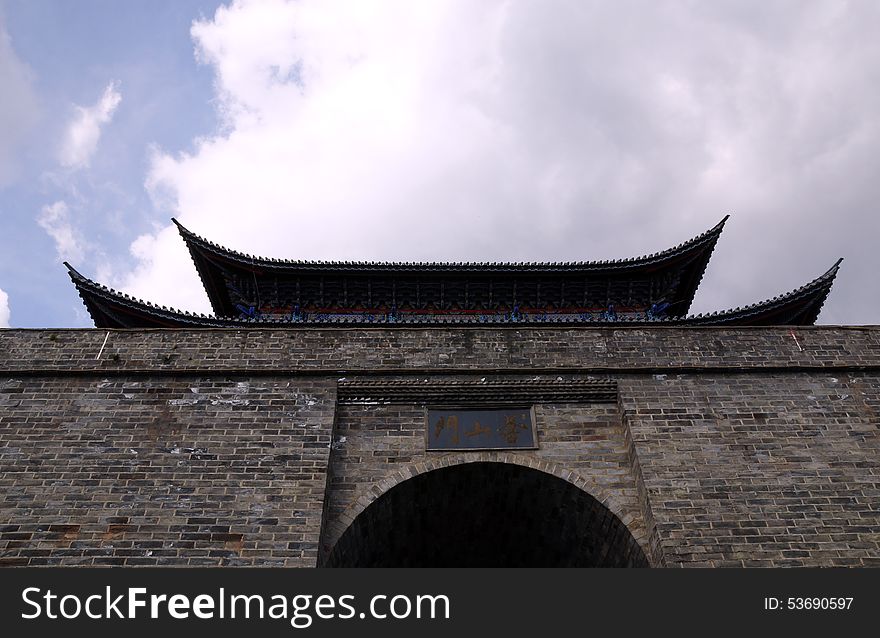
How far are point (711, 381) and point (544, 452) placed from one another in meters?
1.82

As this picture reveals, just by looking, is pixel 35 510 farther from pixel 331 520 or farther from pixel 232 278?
pixel 232 278

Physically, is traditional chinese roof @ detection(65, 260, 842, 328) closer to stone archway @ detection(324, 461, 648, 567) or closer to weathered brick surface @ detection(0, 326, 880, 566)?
weathered brick surface @ detection(0, 326, 880, 566)

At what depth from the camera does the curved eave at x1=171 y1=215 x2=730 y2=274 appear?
12.1 metres

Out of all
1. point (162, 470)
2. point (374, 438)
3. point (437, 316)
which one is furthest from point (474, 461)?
point (437, 316)

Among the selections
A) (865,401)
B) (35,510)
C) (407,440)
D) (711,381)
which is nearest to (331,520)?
(407,440)

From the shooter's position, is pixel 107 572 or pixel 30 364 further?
pixel 30 364

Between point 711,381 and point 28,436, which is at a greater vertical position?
point 711,381

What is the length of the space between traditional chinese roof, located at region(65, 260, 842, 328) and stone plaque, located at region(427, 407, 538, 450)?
270cm

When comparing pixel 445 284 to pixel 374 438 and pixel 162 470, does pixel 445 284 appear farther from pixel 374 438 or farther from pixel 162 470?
pixel 162 470

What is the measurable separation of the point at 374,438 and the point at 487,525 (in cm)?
145

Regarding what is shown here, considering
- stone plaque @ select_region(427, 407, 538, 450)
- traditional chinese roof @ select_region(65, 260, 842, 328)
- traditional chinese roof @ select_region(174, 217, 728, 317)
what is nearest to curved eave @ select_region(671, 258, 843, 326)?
traditional chinese roof @ select_region(65, 260, 842, 328)

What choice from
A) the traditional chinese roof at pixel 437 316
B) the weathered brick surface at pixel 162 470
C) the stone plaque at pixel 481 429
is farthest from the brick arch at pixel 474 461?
the traditional chinese roof at pixel 437 316

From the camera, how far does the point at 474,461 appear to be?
6.96 m

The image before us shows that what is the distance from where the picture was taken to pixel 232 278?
12430 mm
